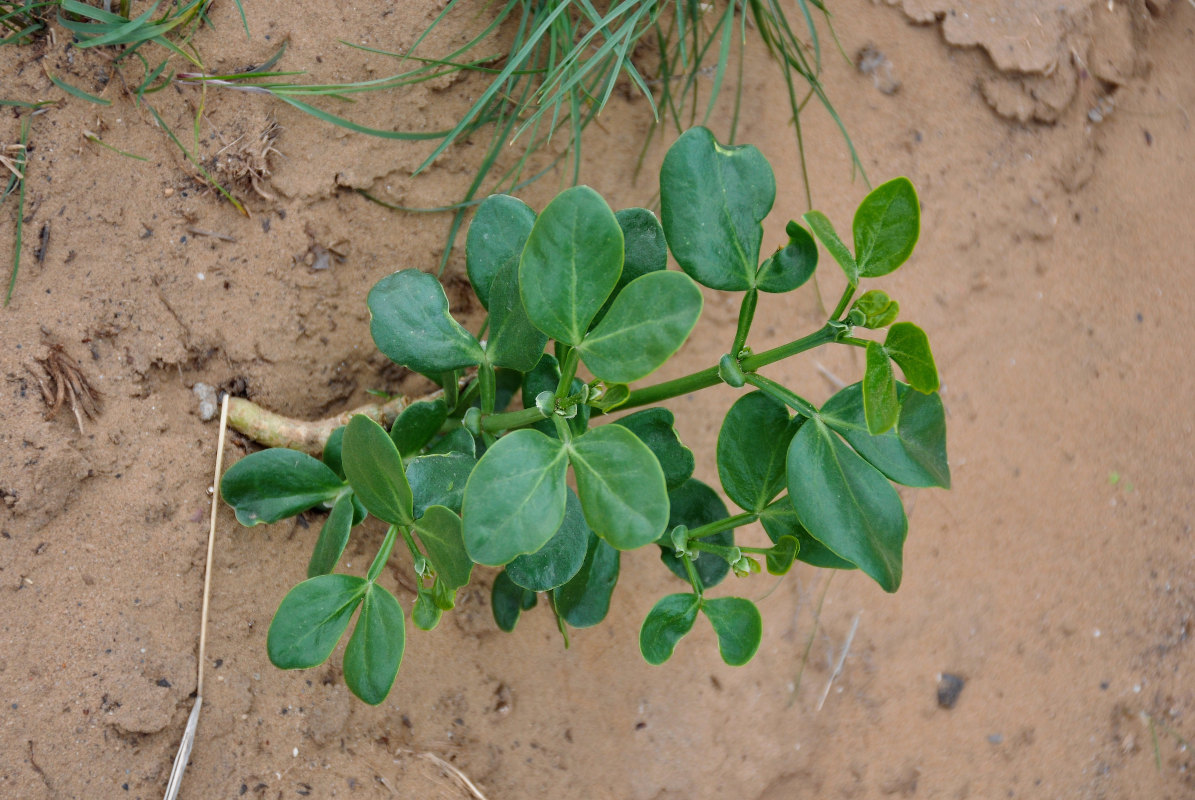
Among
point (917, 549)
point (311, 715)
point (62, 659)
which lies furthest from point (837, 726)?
point (62, 659)

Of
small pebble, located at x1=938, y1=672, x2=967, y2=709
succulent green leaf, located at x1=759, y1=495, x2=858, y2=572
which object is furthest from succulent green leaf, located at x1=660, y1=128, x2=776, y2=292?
small pebble, located at x1=938, y1=672, x2=967, y2=709

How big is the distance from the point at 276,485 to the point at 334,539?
174 millimetres

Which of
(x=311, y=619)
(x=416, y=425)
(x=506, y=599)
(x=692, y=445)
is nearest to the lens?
(x=311, y=619)

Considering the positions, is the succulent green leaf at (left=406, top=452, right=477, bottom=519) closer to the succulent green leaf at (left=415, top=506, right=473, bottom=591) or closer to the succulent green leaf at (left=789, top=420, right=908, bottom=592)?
the succulent green leaf at (left=415, top=506, right=473, bottom=591)

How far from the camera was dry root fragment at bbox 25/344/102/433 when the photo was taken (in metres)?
1.35

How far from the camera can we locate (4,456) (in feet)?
4.33

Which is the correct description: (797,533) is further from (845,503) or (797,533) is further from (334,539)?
Answer: (334,539)

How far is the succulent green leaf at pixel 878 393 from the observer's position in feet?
3.08

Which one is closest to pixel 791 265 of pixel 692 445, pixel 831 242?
pixel 831 242

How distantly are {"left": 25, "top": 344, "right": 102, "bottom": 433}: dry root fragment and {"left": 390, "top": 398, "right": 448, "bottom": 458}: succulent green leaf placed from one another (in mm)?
504

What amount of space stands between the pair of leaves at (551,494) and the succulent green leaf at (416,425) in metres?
0.33

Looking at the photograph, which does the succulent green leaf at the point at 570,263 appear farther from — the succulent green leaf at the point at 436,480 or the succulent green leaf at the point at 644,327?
the succulent green leaf at the point at 436,480

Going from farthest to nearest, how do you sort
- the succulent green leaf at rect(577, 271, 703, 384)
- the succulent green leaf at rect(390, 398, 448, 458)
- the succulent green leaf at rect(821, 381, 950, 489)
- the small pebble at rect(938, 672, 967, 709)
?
the small pebble at rect(938, 672, 967, 709) < the succulent green leaf at rect(390, 398, 448, 458) < the succulent green leaf at rect(821, 381, 950, 489) < the succulent green leaf at rect(577, 271, 703, 384)

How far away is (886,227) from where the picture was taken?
1006mm
